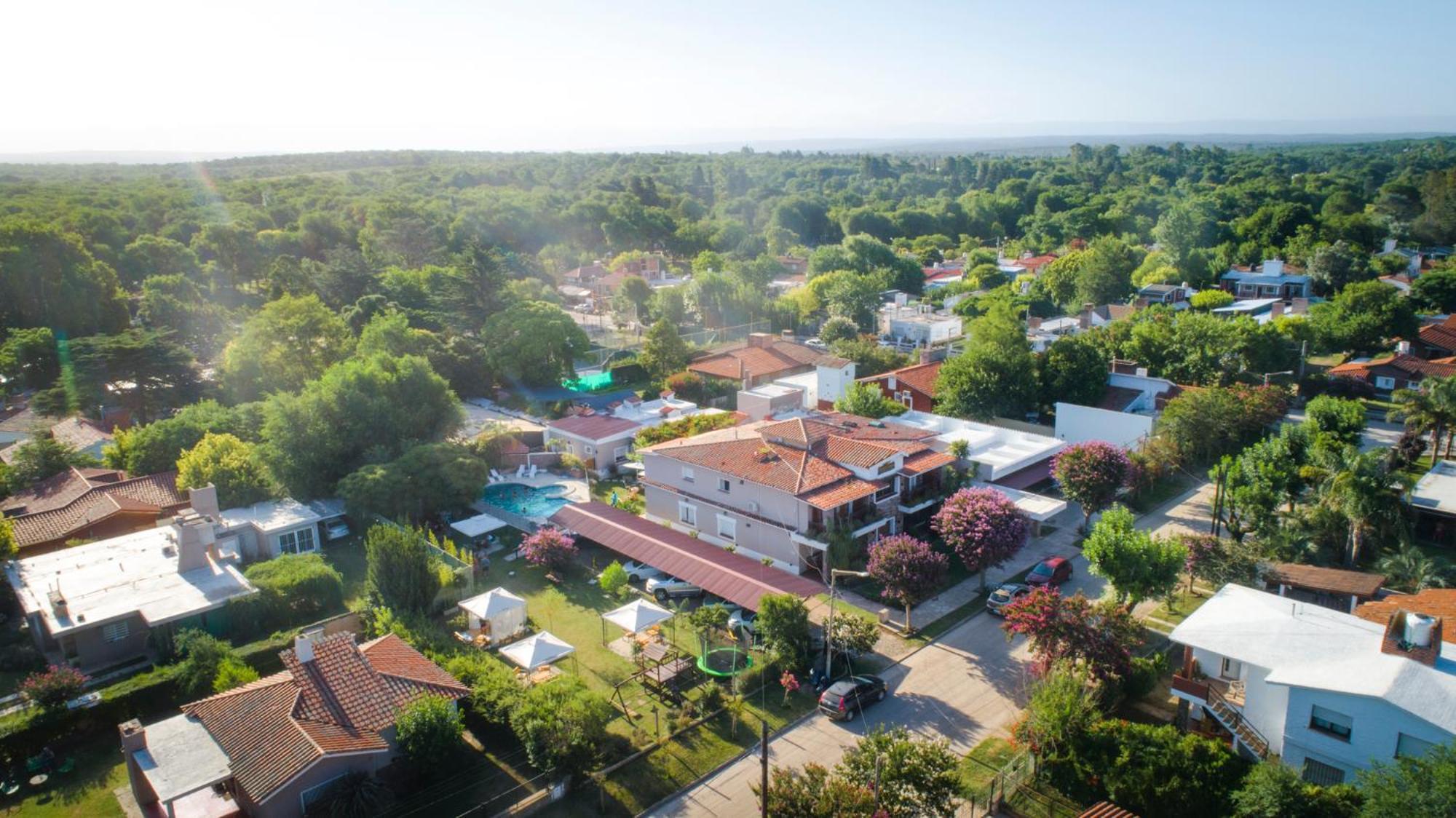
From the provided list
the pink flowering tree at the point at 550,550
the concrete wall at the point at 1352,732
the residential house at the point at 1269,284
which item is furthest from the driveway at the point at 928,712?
the residential house at the point at 1269,284

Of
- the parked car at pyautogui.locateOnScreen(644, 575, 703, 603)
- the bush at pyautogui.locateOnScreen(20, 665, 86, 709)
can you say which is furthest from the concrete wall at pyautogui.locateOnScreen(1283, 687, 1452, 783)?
the bush at pyautogui.locateOnScreen(20, 665, 86, 709)

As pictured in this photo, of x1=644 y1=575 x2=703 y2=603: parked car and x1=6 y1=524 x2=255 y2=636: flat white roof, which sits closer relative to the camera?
x1=6 y1=524 x2=255 y2=636: flat white roof

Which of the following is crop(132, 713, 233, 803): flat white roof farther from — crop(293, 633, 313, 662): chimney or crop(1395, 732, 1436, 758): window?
crop(1395, 732, 1436, 758): window

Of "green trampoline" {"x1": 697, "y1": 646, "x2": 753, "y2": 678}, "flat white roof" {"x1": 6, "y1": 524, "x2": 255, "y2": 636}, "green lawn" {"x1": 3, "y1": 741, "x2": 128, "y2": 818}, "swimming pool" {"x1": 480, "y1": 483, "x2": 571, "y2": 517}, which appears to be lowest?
"green lawn" {"x1": 3, "y1": 741, "x2": 128, "y2": 818}

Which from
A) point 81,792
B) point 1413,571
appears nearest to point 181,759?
point 81,792

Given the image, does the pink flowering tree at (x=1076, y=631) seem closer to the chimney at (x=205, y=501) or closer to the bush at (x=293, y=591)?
the bush at (x=293, y=591)

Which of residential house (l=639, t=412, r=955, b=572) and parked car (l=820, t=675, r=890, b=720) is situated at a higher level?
residential house (l=639, t=412, r=955, b=572)

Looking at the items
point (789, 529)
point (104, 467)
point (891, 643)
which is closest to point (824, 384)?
point (789, 529)

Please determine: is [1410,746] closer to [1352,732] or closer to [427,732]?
[1352,732]
